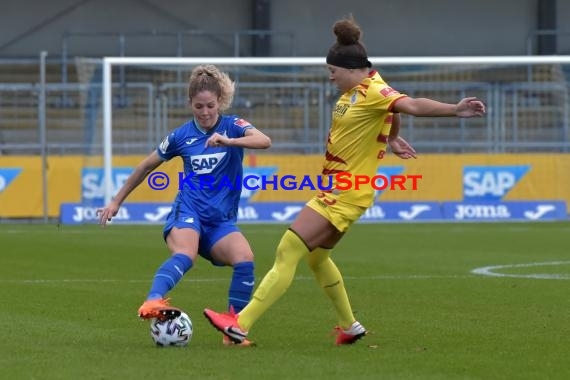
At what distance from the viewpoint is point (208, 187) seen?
9.09m

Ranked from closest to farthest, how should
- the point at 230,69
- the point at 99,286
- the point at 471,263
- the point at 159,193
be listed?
the point at 99,286 < the point at 471,263 < the point at 159,193 < the point at 230,69

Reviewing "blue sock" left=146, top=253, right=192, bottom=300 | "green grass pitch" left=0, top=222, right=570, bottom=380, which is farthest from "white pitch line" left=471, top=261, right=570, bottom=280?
"blue sock" left=146, top=253, right=192, bottom=300

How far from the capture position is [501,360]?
26.4ft

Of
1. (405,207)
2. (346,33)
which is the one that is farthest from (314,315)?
(405,207)

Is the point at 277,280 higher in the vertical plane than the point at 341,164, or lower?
lower

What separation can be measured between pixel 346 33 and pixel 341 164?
82 centimetres

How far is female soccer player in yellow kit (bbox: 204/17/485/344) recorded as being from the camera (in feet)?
28.5

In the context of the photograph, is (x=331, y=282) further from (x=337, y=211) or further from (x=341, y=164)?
(x=341, y=164)

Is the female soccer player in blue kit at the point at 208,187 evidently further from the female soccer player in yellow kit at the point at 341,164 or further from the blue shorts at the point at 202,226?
the female soccer player in yellow kit at the point at 341,164

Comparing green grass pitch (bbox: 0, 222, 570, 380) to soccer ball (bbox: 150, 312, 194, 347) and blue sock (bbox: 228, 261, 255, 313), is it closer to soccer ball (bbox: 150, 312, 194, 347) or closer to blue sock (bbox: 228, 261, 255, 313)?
soccer ball (bbox: 150, 312, 194, 347)

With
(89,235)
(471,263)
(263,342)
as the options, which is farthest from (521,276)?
(89,235)

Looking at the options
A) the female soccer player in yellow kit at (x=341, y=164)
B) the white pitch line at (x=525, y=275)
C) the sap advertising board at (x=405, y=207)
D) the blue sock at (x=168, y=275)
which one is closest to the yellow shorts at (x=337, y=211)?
the female soccer player in yellow kit at (x=341, y=164)

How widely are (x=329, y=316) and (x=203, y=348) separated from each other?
7.25ft

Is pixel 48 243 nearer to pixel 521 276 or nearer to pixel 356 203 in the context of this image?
pixel 521 276
